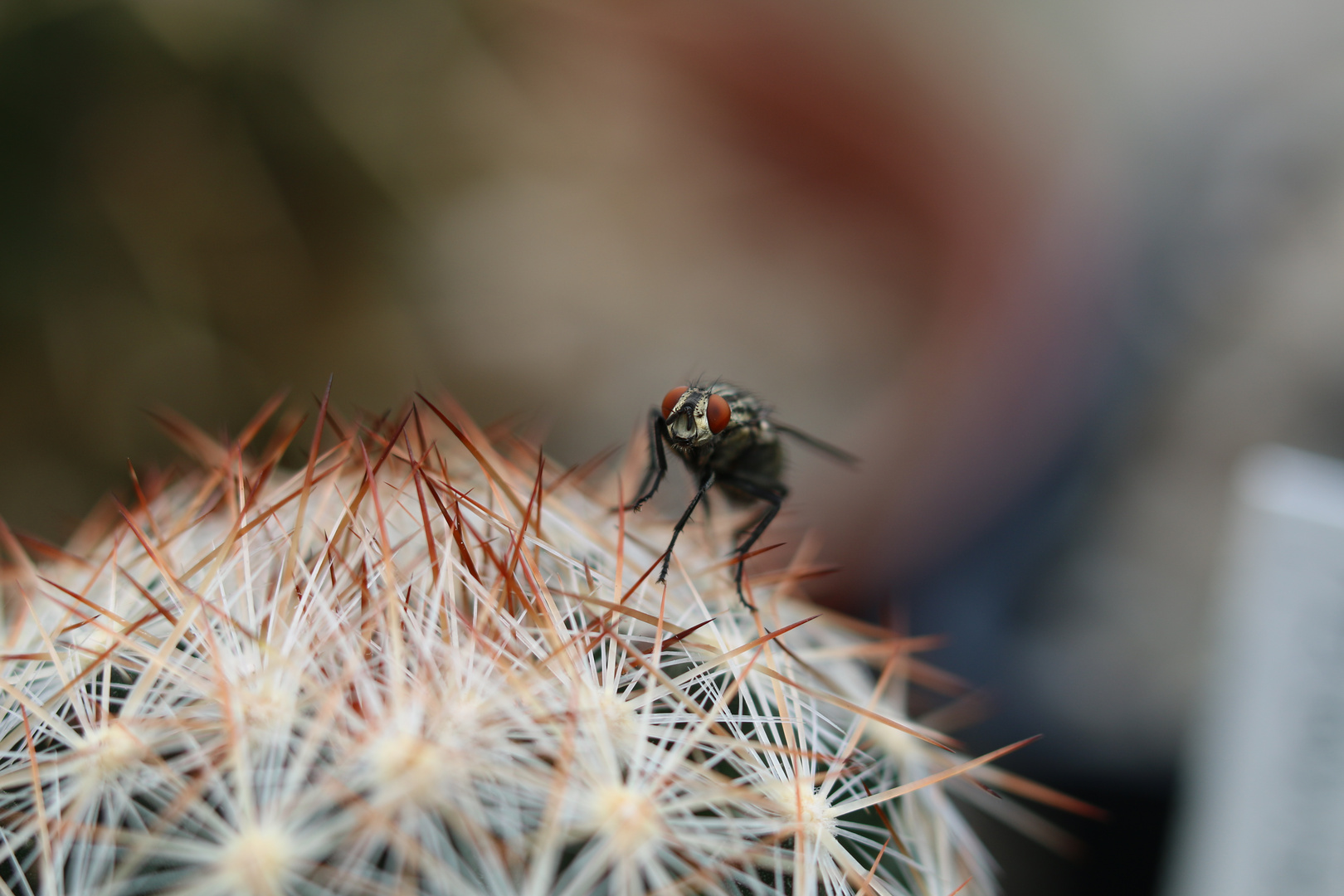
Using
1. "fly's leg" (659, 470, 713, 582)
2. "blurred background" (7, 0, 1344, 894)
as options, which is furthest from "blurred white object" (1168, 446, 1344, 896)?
"fly's leg" (659, 470, 713, 582)

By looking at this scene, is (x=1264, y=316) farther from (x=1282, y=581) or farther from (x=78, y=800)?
(x=78, y=800)

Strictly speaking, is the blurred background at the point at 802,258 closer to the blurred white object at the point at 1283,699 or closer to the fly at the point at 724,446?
the blurred white object at the point at 1283,699

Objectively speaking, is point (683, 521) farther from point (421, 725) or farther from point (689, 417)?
point (421, 725)

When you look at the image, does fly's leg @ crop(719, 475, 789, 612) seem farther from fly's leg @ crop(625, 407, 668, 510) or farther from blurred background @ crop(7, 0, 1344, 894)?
blurred background @ crop(7, 0, 1344, 894)

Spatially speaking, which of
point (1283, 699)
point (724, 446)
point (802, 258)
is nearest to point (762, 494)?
point (724, 446)

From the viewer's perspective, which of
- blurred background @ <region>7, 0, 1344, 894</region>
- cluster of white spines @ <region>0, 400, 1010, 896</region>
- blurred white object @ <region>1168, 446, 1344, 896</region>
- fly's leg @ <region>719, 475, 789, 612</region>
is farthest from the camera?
blurred background @ <region>7, 0, 1344, 894</region>

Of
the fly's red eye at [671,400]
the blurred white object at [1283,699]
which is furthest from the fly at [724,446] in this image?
the blurred white object at [1283,699]
